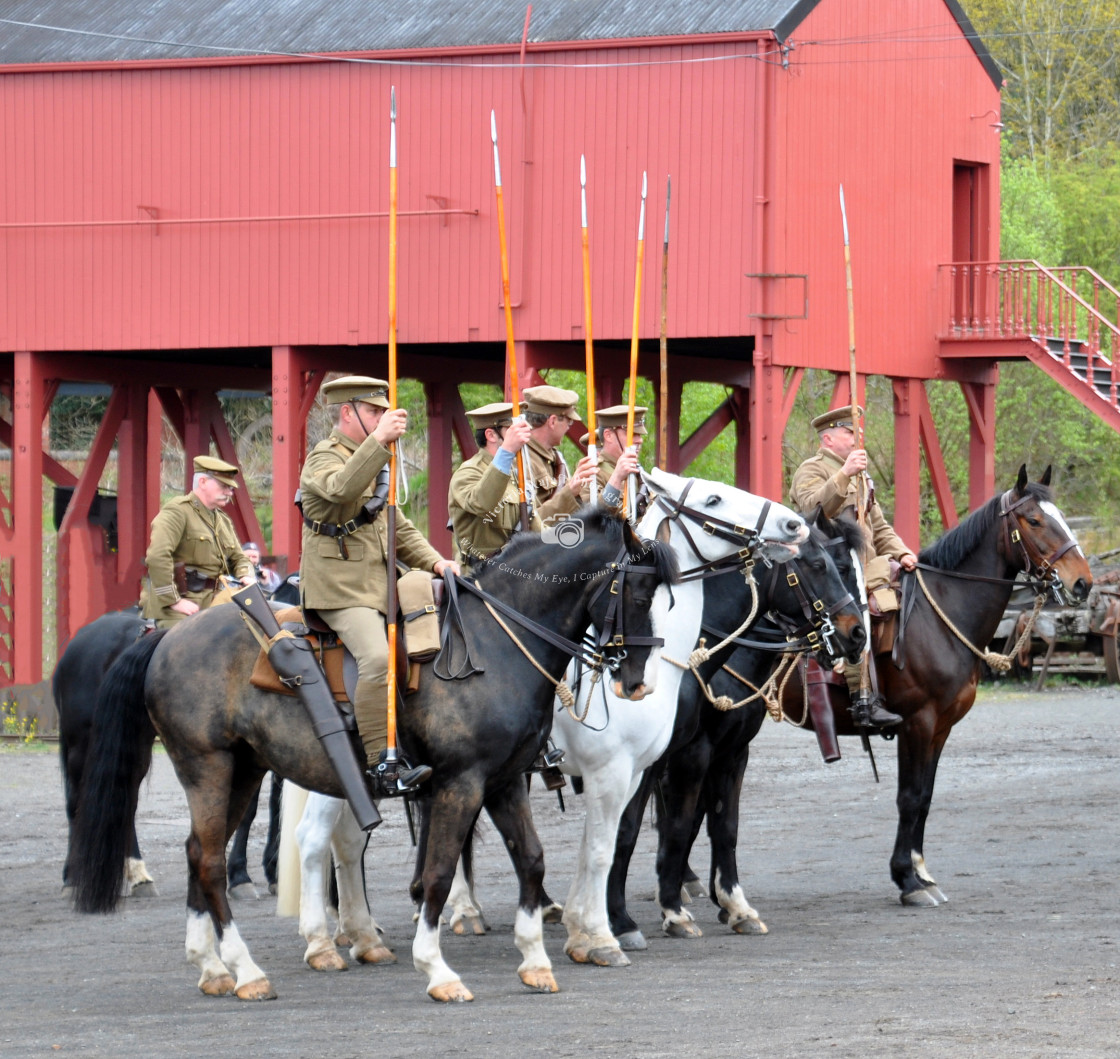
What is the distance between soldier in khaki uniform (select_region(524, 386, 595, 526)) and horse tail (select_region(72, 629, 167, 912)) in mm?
2287

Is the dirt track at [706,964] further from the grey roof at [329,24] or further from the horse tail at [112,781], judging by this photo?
the grey roof at [329,24]

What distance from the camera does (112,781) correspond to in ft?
28.0

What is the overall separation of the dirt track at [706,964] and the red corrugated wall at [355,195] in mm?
7939

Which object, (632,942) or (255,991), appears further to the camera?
(632,942)

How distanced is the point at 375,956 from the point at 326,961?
0.32 meters

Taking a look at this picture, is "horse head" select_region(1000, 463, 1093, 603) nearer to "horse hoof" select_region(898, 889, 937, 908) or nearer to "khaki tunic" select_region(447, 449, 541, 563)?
"horse hoof" select_region(898, 889, 937, 908)

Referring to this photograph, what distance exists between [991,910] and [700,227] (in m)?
12.0

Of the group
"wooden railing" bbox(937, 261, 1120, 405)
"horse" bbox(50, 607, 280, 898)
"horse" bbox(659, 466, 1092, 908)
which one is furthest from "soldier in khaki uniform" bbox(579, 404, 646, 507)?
"wooden railing" bbox(937, 261, 1120, 405)

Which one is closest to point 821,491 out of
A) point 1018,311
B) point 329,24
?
point 329,24

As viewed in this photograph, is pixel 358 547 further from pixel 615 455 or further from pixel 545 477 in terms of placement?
pixel 615 455

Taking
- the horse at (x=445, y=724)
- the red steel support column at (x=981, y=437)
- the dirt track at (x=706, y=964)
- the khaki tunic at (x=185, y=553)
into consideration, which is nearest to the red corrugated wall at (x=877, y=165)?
the red steel support column at (x=981, y=437)

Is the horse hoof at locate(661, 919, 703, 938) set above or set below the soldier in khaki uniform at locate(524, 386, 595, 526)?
below

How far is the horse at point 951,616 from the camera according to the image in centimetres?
1103

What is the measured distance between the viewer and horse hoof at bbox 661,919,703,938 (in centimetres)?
961
